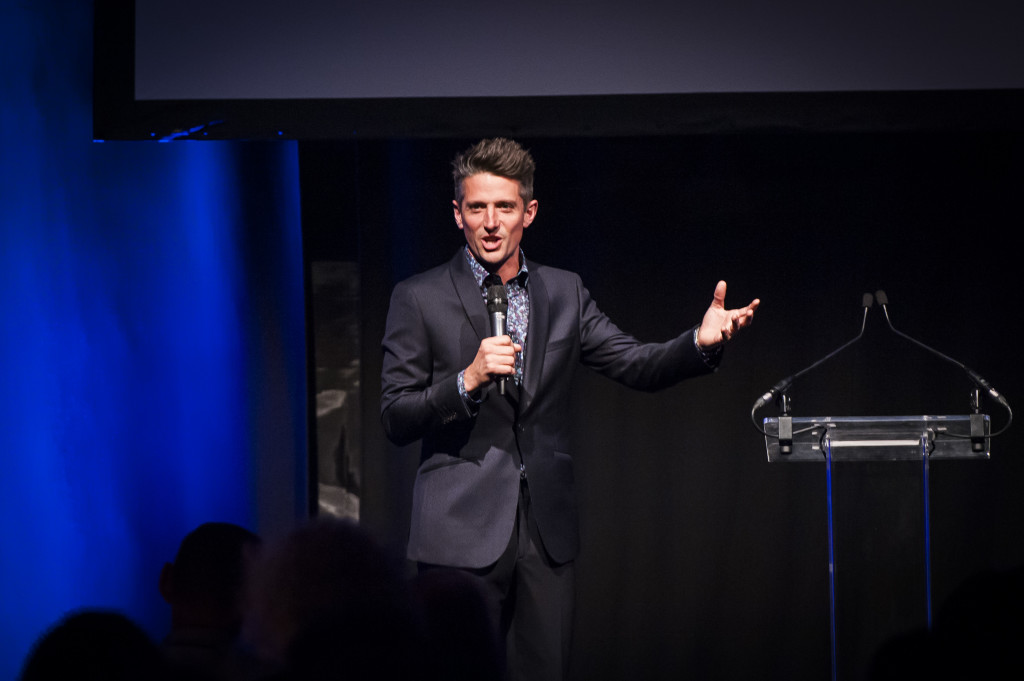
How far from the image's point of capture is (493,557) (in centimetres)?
258

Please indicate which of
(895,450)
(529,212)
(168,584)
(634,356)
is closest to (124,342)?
(529,212)

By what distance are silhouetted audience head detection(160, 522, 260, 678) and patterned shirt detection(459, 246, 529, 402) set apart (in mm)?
1123

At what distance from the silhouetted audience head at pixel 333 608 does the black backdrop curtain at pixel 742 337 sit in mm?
2374

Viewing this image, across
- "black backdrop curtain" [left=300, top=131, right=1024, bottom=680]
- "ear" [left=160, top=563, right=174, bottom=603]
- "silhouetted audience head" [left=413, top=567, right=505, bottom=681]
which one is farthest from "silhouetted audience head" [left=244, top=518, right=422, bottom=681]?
"black backdrop curtain" [left=300, top=131, right=1024, bottom=680]

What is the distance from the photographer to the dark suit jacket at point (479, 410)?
261cm

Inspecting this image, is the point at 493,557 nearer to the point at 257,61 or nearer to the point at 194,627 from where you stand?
the point at 194,627

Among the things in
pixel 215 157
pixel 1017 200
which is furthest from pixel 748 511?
pixel 215 157

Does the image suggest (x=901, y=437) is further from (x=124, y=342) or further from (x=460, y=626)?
(x=124, y=342)

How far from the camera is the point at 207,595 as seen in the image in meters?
1.71

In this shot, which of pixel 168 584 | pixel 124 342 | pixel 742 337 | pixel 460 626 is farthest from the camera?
pixel 742 337

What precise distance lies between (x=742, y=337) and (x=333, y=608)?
2794 mm

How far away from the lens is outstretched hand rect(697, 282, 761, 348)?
2.66 meters

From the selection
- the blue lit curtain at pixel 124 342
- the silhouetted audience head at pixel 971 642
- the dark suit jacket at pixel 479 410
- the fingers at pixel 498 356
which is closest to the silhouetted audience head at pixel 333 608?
the silhouetted audience head at pixel 971 642

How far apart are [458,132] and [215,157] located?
978 millimetres
